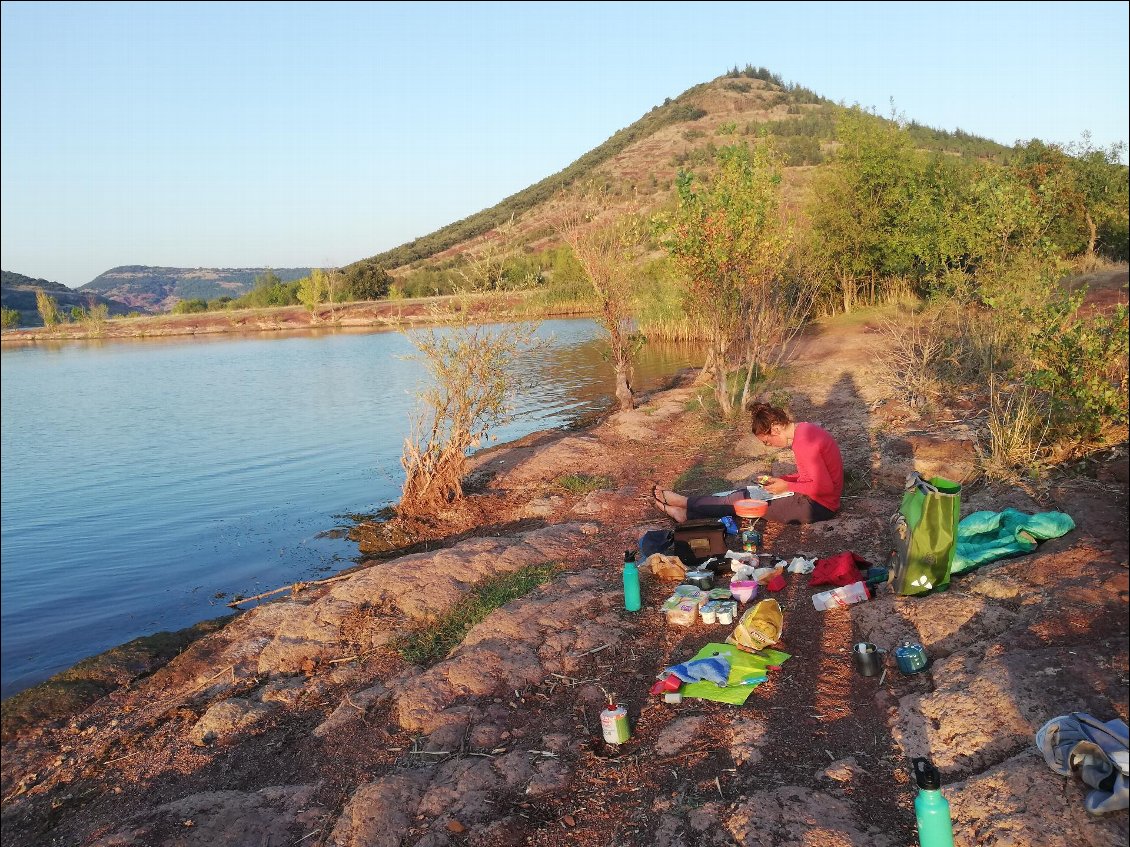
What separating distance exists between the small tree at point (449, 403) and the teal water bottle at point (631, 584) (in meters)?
4.47

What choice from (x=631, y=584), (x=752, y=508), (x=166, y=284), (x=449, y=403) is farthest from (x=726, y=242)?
(x=166, y=284)

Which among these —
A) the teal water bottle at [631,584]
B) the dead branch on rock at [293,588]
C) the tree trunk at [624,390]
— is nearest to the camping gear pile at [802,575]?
the teal water bottle at [631,584]

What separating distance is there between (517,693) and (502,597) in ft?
5.41

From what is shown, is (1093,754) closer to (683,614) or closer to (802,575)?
(683,614)

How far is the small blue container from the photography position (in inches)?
165

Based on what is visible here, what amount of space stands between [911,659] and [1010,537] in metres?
1.64

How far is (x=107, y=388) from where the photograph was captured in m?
27.3

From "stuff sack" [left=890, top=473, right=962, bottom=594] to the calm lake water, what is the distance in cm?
616

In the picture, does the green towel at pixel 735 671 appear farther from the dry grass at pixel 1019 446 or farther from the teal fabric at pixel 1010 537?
the dry grass at pixel 1019 446

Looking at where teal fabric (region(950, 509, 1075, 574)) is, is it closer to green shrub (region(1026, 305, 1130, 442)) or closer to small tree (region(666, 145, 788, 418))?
green shrub (region(1026, 305, 1130, 442))

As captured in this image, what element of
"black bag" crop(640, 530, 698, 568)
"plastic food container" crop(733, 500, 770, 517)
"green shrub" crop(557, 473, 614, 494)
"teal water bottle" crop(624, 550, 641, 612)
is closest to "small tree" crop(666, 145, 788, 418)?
"green shrub" crop(557, 473, 614, 494)

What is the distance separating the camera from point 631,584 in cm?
565

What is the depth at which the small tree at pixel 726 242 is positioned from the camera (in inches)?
463

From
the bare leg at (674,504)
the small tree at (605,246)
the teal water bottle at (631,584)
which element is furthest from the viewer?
the small tree at (605,246)
